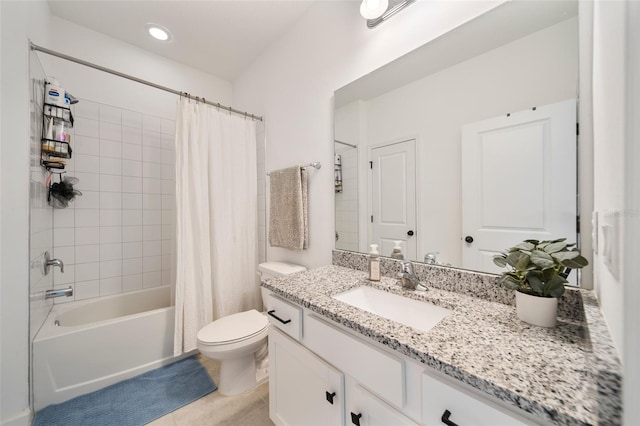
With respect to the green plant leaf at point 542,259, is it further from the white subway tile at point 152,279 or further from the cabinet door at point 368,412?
the white subway tile at point 152,279

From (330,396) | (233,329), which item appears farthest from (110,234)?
(330,396)

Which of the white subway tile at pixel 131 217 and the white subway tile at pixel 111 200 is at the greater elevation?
the white subway tile at pixel 111 200

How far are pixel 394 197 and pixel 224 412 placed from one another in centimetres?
157

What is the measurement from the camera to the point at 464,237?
103 centimetres

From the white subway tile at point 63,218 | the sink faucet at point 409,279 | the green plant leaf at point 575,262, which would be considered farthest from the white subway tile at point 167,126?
the green plant leaf at point 575,262

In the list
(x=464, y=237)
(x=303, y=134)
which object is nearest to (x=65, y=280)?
(x=303, y=134)

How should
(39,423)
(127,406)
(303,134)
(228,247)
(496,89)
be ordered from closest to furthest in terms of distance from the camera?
1. (496,89)
2. (39,423)
3. (127,406)
4. (303,134)
5. (228,247)

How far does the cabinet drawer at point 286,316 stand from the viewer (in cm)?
97

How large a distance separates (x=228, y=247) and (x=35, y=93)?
149 cm

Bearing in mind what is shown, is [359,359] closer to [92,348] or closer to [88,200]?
[92,348]

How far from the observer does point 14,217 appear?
121 cm

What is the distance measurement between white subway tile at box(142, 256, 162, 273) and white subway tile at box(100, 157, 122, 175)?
81 cm

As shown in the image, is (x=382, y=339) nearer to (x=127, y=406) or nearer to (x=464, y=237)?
(x=464, y=237)

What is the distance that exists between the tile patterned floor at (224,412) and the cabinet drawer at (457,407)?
112 cm
